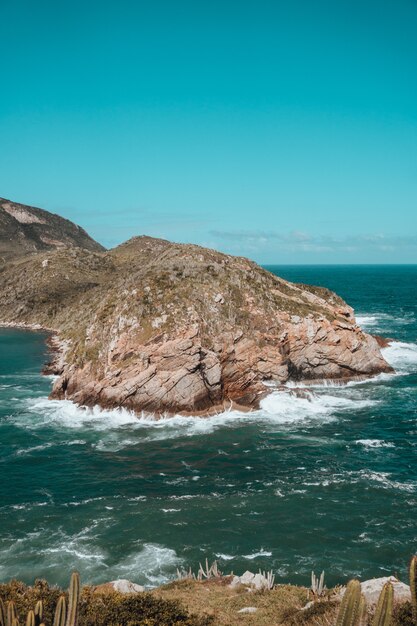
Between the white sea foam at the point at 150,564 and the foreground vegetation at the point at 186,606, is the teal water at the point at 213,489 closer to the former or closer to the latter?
the white sea foam at the point at 150,564

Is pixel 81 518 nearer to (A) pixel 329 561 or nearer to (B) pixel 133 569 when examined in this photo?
(B) pixel 133 569

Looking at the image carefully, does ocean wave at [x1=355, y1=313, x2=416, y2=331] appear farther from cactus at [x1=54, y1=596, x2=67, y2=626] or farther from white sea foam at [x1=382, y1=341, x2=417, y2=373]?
cactus at [x1=54, y1=596, x2=67, y2=626]

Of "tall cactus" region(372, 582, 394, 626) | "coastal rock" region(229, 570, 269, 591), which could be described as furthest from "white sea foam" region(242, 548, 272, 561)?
"tall cactus" region(372, 582, 394, 626)

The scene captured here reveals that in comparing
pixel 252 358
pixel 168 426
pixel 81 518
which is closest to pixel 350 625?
pixel 81 518

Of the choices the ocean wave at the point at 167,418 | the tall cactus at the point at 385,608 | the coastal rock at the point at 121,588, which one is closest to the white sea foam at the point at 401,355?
the ocean wave at the point at 167,418

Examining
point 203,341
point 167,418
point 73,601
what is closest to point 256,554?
point 73,601

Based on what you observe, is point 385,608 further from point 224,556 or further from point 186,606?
point 224,556
